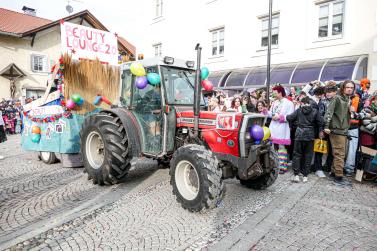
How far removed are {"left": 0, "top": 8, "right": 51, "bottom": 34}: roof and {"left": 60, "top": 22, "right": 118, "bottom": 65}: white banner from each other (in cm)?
1624

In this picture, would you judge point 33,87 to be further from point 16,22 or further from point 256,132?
point 256,132

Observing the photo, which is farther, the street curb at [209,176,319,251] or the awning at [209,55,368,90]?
the awning at [209,55,368,90]

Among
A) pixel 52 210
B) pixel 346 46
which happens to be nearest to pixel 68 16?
pixel 346 46

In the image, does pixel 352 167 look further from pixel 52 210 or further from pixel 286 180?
pixel 52 210

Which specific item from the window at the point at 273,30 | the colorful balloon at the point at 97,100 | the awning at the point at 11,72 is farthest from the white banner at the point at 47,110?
the awning at the point at 11,72

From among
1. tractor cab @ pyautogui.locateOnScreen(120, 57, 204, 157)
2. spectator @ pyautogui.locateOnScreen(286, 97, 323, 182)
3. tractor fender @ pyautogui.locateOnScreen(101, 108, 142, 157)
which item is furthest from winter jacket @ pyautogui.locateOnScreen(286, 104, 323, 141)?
tractor fender @ pyautogui.locateOnScreen(101, 108, 142, 157)

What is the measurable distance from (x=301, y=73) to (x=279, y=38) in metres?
2.30

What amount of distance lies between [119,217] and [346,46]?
1018 centimetres

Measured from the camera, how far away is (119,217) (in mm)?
3426

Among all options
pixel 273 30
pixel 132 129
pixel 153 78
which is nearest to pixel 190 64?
pixel 153 78

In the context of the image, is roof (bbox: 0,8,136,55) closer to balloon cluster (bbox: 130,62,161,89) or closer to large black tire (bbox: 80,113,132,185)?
large black tire (bbox: 80,113,132,185)

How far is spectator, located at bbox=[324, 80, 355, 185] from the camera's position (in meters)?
4.87

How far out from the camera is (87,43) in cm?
605

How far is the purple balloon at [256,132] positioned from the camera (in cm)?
363
